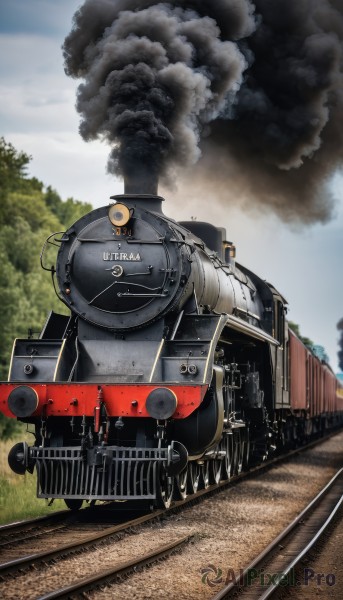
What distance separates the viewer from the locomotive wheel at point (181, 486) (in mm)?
11172

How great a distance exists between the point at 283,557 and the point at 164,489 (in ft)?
8.26

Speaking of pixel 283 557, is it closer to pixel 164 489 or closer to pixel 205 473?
pixel 164 489

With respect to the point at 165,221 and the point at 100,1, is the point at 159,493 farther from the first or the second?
the point at 100,1

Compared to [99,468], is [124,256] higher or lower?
higher

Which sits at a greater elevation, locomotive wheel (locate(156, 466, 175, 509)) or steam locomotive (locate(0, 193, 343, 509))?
steam locomotive (locate(0, 193, 343, 509))

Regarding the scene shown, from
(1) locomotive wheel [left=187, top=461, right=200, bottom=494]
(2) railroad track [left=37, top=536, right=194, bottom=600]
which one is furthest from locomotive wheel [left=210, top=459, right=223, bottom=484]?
(2) railroad track [left=37, top=536, right=194, bottom=600]

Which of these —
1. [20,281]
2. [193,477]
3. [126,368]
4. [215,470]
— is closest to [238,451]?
[215,470]

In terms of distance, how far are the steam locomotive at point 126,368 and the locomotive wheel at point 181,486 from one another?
1.1 inches

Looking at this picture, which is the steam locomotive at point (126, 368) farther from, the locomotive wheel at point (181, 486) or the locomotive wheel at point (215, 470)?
the locomotive wheel at point (215, 470)

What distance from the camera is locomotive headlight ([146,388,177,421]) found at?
9781 millimetres

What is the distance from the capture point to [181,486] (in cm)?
1131

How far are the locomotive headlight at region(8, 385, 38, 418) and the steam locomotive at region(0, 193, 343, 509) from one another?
12 mm

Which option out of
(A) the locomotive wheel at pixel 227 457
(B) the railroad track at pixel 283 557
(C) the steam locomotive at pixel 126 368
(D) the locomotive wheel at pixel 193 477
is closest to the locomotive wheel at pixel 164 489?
(C) the steam locomotive at pixel 126 368

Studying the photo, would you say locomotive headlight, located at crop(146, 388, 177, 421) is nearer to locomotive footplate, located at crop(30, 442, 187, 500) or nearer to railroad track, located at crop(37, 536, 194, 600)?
locomotive footplate, located at crop(30, 442, 187, 500)
